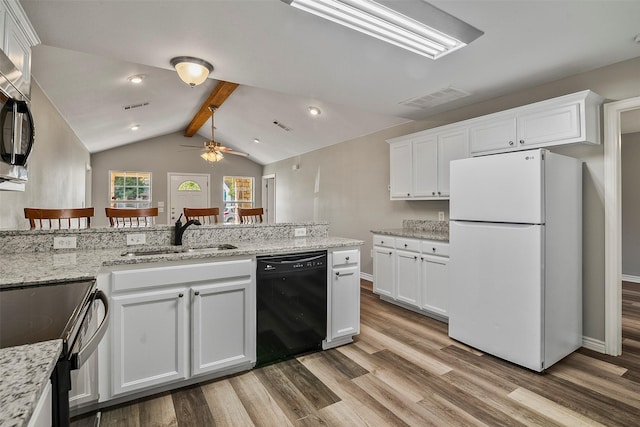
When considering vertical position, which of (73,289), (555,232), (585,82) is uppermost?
(585,82)

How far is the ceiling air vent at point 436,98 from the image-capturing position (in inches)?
124

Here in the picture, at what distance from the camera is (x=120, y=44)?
230cm

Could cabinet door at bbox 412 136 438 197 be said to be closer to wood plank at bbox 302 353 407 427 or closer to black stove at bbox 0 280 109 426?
wood plank at bbox 302 353 407 427

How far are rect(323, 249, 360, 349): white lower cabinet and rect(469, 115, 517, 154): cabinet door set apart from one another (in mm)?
1695

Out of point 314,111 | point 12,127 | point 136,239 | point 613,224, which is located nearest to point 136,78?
point 314,111

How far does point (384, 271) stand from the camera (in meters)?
3.93

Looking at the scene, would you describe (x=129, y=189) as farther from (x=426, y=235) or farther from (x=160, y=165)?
(x=426, y=235)

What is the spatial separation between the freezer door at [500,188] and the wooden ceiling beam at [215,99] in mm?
3385

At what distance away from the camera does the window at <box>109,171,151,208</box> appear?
23.7 feet

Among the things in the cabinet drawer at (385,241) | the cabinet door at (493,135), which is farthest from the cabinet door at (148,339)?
the cabinet door at (493,135)

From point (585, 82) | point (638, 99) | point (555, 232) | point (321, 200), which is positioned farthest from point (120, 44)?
point (321, 200)

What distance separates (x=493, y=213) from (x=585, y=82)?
56.8 inches

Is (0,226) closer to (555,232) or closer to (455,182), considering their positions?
(455,182)

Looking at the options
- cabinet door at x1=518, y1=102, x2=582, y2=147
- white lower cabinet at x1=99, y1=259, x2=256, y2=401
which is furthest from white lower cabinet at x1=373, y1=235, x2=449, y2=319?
white lower cabinet at x1=99, y1=259, x2=256, y2=401
